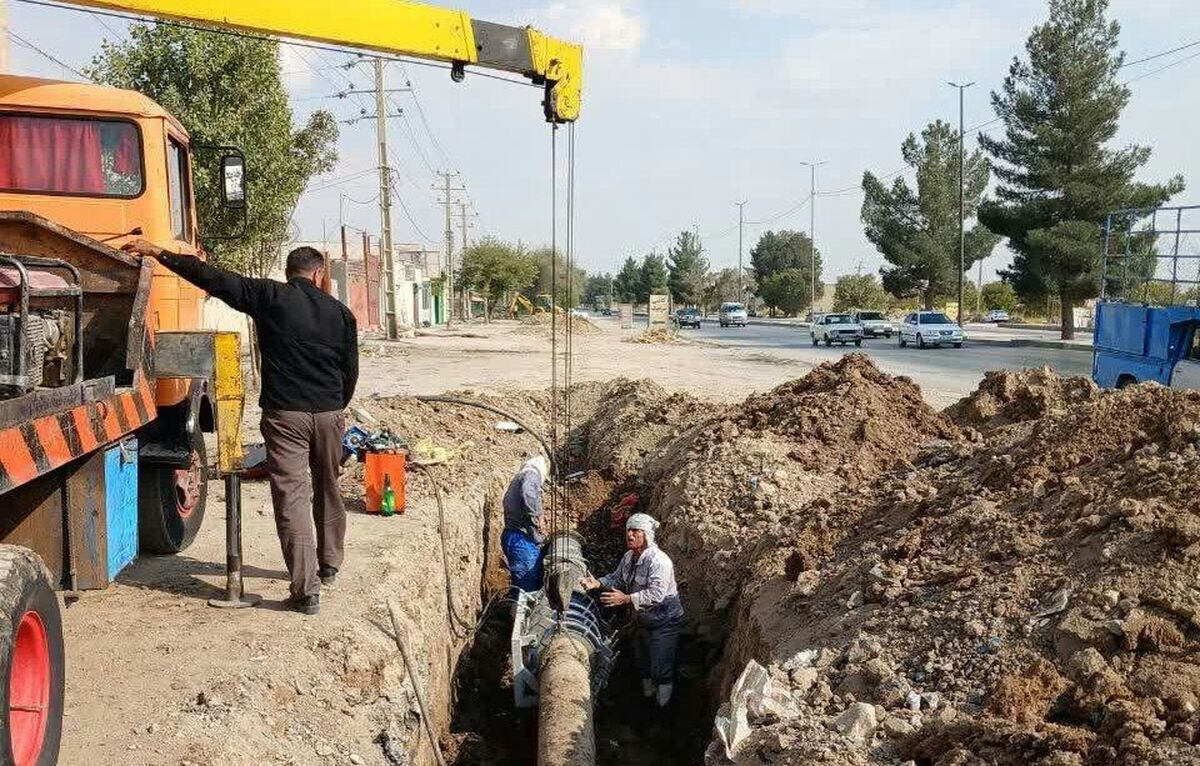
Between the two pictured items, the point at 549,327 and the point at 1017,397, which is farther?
the point at 549,327

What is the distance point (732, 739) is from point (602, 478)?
346 inches

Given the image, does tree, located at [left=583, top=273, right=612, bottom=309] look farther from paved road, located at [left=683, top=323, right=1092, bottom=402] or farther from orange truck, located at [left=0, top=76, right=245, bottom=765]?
orange truck, located at [left=0, top=76, right=245, bottom=765]

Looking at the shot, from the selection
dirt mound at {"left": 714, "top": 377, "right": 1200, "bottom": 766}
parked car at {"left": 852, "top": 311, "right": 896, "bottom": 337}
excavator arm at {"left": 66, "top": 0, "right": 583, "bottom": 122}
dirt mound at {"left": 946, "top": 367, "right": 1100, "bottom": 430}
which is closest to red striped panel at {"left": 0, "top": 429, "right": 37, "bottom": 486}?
dirt mound at {"left": 714, "top": 377, "right": 1200, "bottom": 766}

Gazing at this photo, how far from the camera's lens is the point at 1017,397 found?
12070 millimetres

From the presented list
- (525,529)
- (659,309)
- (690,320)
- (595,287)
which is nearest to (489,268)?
(690,320)

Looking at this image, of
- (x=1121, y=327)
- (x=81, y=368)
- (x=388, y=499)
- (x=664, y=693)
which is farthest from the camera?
(x=1121, y=327)

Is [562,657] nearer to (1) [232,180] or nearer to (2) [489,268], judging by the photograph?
(1) [232,180]

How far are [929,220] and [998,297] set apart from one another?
20.0 m

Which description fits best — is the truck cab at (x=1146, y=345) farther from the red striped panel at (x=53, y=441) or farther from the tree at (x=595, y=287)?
the tree at (x=595, y=287)

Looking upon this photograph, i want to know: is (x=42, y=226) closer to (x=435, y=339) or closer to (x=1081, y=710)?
(x=1081, y=710)

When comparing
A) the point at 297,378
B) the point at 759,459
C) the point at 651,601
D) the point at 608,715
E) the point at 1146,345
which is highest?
the point at 297,378

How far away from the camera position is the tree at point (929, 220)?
197 feet

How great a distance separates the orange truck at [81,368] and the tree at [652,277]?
9126 centimetres

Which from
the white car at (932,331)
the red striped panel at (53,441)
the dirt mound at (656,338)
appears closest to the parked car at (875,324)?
the white car at (932,331)
